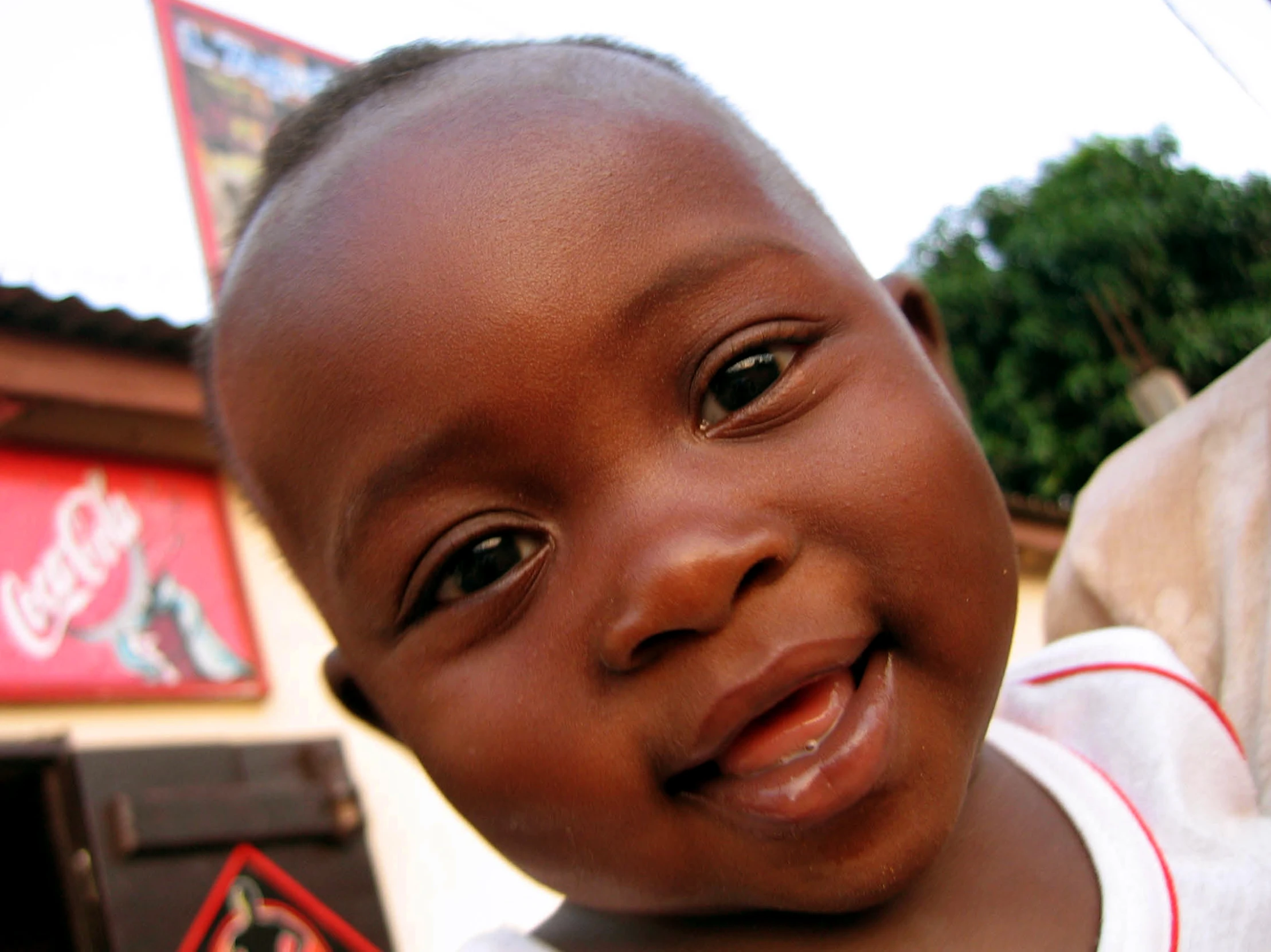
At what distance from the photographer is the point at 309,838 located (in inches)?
159

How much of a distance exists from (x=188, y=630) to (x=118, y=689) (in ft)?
A: 1.38

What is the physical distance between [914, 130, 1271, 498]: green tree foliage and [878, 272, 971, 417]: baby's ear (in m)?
9.87

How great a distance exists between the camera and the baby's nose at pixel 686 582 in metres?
0.83

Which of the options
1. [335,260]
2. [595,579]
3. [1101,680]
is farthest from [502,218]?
[1101,680]

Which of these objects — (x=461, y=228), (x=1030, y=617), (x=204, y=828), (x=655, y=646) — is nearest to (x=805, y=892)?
(x=655, y=646)

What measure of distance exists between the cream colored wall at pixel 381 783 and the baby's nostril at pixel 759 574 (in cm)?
359

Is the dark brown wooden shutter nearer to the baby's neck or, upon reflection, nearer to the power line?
the baby's neck

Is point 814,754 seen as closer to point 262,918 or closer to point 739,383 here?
point 739,383

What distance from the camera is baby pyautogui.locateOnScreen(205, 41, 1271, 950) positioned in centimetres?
87

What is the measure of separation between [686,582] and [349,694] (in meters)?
0.77

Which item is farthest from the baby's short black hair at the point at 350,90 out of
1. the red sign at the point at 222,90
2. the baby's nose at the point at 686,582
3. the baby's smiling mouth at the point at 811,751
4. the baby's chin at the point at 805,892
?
the red sign at the point at 222,90

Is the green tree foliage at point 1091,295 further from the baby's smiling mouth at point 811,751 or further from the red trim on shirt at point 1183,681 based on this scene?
the baby's smiling mouth at point 811,751

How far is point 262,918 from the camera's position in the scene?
3.72 metres

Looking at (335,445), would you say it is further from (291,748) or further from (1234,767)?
(291,748)
